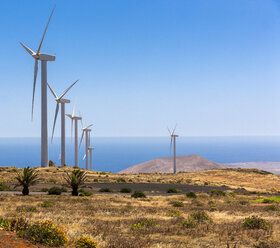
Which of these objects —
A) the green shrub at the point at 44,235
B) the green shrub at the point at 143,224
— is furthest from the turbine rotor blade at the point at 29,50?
the green shrub at the point at 44,235

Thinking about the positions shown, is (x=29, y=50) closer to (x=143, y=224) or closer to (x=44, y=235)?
(x=143, y=224)

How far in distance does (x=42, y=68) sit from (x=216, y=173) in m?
58.2

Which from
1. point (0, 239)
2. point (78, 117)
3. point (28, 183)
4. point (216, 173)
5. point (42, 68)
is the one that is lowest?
point (216, 173)

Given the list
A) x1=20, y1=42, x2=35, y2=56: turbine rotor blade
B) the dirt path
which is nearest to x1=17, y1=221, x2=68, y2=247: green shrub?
the dirt path

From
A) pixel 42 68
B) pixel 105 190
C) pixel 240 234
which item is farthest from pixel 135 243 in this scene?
pixel 42 68

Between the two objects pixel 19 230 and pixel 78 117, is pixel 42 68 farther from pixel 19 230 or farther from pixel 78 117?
pixel 19 230

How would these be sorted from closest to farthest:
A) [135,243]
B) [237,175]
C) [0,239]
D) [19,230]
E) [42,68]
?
[0,239], [19,230], [135,243], [42,68], [237,175]

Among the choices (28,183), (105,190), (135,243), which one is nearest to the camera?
(135,243)

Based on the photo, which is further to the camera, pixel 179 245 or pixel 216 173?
pixel 216 173

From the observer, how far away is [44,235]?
10961 mm

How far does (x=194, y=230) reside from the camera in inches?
630

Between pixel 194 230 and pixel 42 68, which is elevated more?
pixel 42 68

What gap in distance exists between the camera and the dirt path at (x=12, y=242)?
32.0 ft

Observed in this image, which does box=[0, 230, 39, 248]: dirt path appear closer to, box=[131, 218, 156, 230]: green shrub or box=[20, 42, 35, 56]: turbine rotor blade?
box=[131, 218, 156, 230]: green shrub
